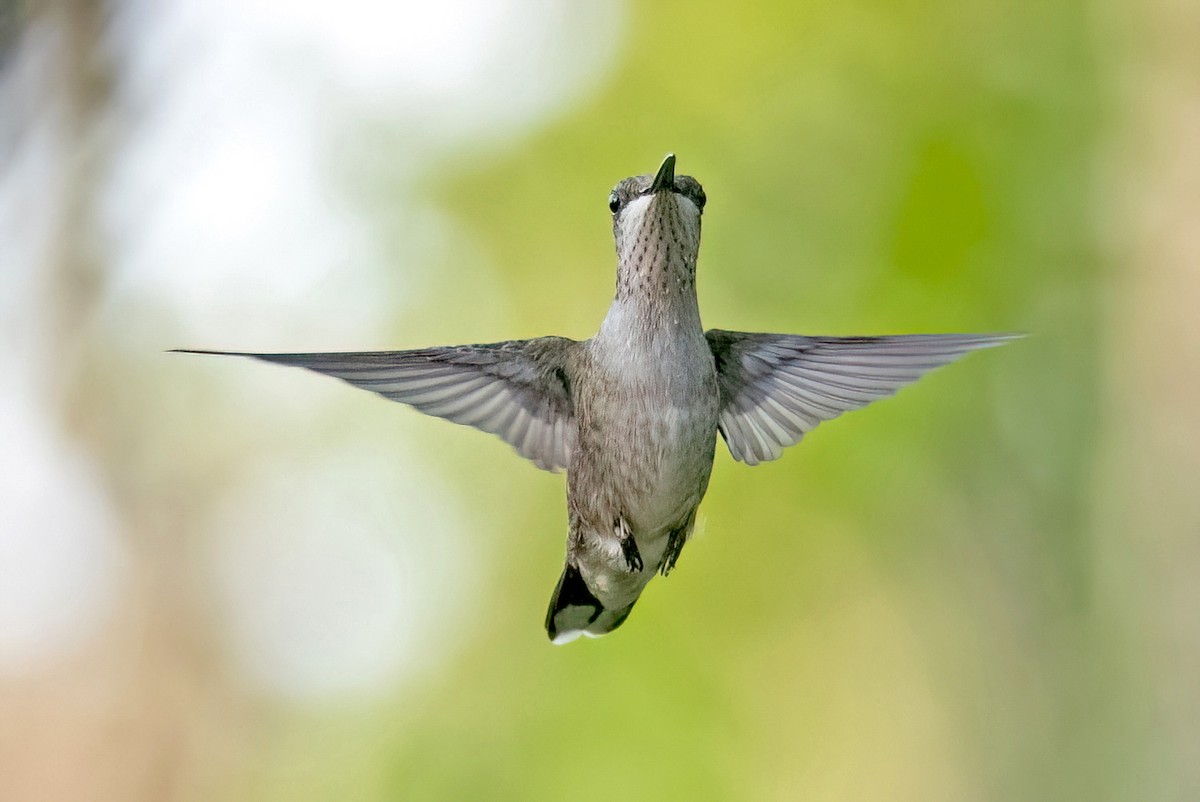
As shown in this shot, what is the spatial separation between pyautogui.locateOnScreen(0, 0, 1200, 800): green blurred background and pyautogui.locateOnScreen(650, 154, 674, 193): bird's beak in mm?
2183

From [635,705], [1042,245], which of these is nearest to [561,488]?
[635,705]

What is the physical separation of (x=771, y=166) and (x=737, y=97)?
31 cm

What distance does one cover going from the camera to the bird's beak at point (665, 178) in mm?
1713

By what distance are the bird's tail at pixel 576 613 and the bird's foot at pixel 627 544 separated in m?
0.28

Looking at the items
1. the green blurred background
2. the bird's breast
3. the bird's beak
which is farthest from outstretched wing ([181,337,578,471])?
the green blurred background

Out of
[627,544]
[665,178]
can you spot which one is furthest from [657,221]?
[627,544]

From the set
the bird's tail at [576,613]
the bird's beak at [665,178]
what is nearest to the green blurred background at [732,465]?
the bird's tail at [576,613]

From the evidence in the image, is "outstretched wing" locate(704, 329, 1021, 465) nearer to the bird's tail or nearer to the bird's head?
the bird's head

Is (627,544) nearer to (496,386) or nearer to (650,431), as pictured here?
(650,431)

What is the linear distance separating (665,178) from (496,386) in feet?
1.86

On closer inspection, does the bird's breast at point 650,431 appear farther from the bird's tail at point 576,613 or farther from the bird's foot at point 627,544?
the bird's tail at point 576,613

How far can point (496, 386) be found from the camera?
2.10 metres

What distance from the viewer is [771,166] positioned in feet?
13.8

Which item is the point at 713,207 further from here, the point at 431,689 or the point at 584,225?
the point at 431,689
